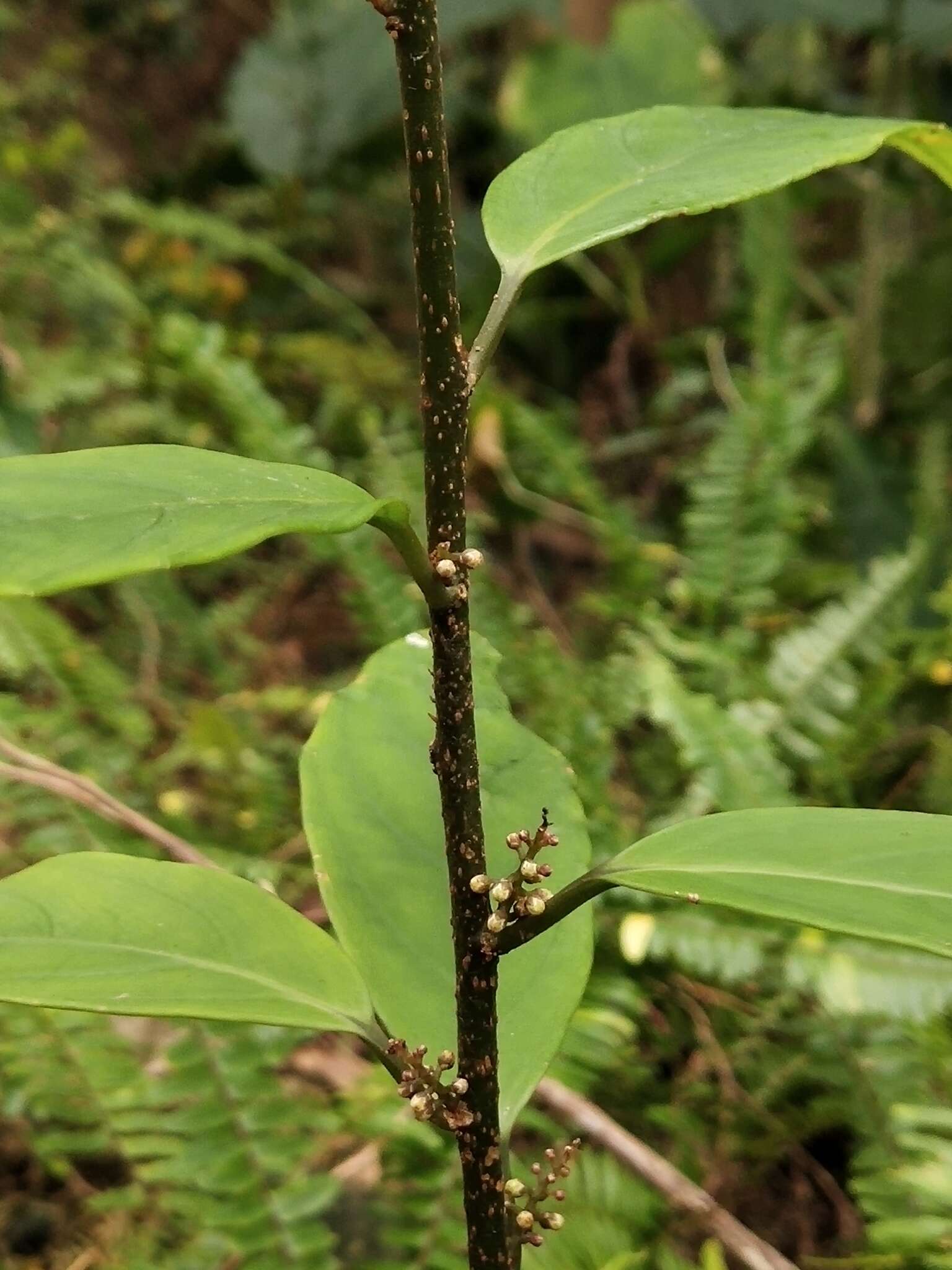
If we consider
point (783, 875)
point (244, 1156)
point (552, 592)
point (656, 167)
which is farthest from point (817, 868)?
point (552, 592)

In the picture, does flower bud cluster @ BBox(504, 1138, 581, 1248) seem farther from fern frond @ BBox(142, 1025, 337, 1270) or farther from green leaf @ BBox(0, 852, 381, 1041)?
fern frond @ BBox(142, 1025, 337, 1270)

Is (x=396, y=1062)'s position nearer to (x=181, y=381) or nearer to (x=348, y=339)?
(x=181, y=381)

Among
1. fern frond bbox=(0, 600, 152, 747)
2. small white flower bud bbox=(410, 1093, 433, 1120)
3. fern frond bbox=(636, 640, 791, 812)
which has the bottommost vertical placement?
small white flower bud bbox=(410, 1093, 433, 1120)

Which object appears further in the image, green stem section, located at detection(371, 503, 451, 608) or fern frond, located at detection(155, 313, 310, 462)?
fern frond, located at detection(155, 313, 310, 462)

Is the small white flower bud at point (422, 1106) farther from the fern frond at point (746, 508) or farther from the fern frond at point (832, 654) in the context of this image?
the fern frond at point (746, 508)

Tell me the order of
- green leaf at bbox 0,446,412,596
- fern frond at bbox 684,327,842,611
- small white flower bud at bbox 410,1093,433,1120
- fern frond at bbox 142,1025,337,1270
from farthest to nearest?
fern frond at bbox 684,327,842,611 < fern frond at bbox 142,1025,337,1270 < small white flower bud at bbox 410,1093,433,1120 < green leaf at bbox 0,446,412,596

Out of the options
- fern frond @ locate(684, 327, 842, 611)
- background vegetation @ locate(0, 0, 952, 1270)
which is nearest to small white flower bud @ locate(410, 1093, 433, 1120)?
background vegetation @ locate(0, 0, 952, 1270)

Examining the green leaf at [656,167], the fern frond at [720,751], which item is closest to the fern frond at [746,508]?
the fern frond at [720,751]
